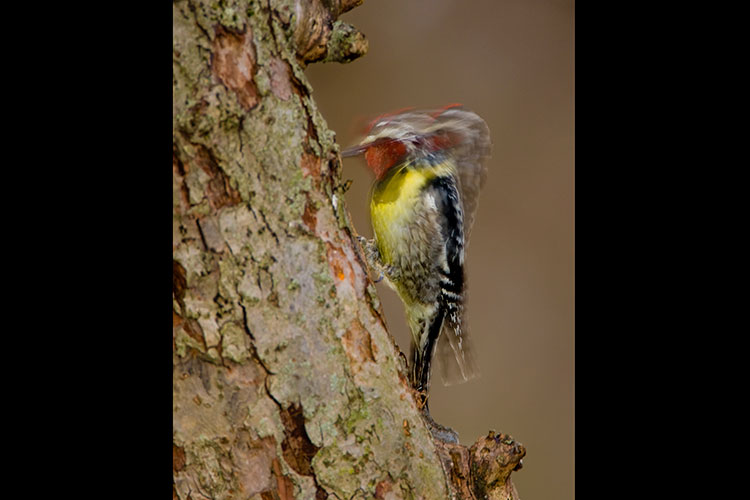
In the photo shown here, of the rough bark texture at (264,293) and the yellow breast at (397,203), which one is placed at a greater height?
the yellow breast at (397,203)

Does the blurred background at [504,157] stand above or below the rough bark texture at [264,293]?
above

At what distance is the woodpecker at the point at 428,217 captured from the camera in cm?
105

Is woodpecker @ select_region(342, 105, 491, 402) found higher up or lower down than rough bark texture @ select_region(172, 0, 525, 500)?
higher up

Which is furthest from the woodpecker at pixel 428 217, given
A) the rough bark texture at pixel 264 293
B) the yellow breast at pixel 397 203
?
the rough bark texture at pixel 264 293

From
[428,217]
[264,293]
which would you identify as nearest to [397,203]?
[428,217]

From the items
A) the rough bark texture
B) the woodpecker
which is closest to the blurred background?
the woodpecker

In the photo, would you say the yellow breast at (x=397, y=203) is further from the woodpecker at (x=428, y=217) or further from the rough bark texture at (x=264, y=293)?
the rough bark texture at (x=264, y=293)

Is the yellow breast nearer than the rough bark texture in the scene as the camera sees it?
No

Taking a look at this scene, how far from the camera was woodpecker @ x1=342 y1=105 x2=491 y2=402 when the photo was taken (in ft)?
3.46

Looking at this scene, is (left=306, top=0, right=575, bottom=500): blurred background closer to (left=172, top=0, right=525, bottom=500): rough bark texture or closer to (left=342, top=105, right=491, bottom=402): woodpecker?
(left=342, top=105, right=491, bottom=402): woodpecker

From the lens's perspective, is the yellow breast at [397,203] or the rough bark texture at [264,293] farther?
the yellow breast at [397,203]

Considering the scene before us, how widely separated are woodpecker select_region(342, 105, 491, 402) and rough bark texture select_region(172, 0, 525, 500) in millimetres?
451

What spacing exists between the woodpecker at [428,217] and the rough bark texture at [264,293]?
45cm

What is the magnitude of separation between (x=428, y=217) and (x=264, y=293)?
0.61 metres
